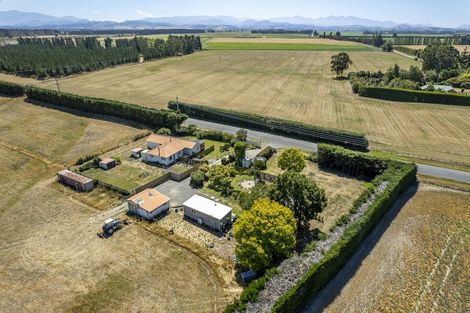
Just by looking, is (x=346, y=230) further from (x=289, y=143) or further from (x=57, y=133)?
(x=57, y=133)

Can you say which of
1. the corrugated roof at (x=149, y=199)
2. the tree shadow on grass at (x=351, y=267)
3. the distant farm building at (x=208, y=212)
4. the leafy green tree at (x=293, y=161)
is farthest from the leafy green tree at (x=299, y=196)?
the corrugated roof at (x=149, y=199)

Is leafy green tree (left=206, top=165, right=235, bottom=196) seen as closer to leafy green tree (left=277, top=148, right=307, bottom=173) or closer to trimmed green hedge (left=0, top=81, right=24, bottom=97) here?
leafy green tree (left=277, top=148, right=307, bottom=173)

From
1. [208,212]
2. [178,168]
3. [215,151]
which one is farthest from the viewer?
[215,151]

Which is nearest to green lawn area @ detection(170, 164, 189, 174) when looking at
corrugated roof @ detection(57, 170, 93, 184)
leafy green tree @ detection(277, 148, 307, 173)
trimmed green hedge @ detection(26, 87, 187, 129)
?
corrugated roof @ detection(57, 170, 93, 184)

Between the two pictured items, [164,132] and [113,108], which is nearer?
[164,132]

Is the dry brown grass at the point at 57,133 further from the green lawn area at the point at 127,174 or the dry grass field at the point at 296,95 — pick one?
the dry grass field at the point at 296,95

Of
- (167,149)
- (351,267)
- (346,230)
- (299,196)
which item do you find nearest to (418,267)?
(351,267)

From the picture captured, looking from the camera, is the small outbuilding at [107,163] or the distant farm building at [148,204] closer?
the distant farm building at [148,204]
